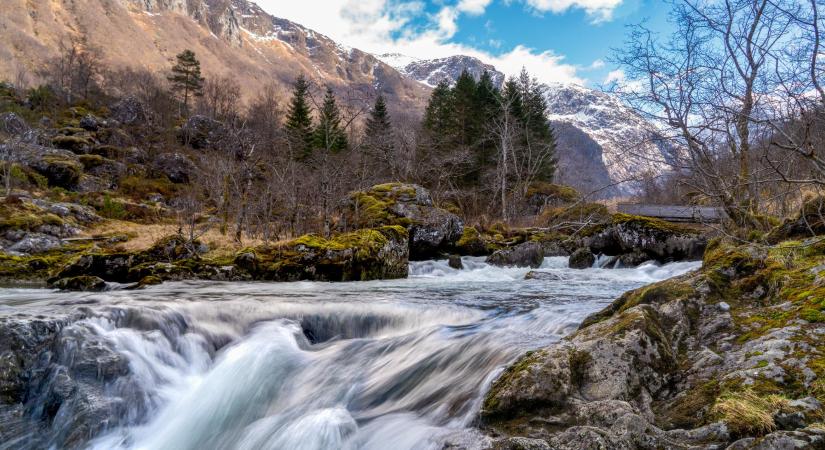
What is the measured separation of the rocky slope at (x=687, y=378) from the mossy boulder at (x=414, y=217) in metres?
14.7

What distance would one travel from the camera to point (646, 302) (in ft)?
13.8

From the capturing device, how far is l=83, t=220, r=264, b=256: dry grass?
1903 cm

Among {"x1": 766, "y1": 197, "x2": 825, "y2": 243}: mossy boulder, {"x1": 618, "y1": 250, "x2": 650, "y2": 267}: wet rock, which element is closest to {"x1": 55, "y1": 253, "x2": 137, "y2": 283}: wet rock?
{"x1": 766, "y1": 197, "x2": 825, "y2": 243}: mossy boulder

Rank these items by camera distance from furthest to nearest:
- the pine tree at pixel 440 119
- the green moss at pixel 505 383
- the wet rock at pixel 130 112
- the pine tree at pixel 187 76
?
the pine tree at pixel 187 76 → the wet rock at pixel 130 112 → the pine tree at pixel 440 119 → the green moss at pixel 505 383

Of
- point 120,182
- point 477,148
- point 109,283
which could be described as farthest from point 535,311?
point 120,182

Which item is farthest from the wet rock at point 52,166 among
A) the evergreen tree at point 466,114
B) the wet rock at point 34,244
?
the evergreen tree at point 466,114

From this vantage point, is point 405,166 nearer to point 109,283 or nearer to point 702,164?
point 109,283

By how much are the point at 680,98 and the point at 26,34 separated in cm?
15240

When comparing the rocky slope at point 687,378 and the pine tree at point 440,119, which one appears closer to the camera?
the rocky slope at point 687,378

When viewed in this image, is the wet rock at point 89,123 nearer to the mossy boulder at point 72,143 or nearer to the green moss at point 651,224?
the mossy boulder at point 72,143

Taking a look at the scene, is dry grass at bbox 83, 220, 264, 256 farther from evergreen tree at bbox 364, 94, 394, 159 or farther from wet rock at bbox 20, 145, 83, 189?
evergreen tree at bbox 364, 94, 394, 159

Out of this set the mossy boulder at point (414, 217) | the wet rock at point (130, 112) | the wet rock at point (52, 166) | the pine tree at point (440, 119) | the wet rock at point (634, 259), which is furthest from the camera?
the wet rock at point (130, 112)

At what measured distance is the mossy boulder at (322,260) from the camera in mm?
12820

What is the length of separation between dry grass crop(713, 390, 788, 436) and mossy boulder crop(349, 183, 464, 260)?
16.2m
